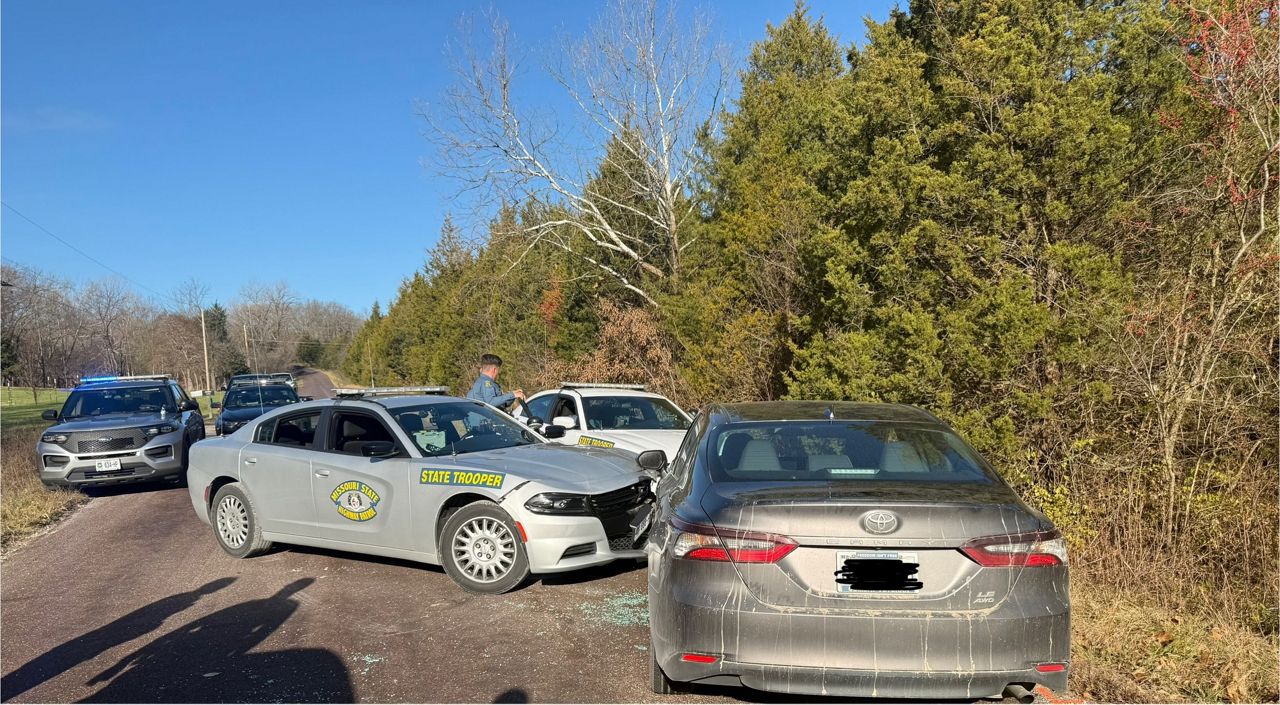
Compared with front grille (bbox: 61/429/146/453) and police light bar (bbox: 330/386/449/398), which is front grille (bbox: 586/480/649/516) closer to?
police light bar (bbox: 330/386/449/398)

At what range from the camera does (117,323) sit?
72688 mm

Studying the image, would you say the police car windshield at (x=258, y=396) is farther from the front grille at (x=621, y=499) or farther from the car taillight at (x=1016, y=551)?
the car taillight at (x=1016, y=551)

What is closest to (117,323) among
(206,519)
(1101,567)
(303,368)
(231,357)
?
(231,357)

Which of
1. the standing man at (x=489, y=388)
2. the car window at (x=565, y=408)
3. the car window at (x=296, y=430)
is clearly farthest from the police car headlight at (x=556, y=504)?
the standing man at (x=489, y=388)

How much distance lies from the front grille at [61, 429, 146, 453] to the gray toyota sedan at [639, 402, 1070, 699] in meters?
12.0

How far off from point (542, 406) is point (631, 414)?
5.40ft

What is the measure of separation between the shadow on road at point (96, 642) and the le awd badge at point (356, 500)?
3.72 feet

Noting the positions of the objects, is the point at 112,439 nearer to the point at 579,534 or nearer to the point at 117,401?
the point at 117,401

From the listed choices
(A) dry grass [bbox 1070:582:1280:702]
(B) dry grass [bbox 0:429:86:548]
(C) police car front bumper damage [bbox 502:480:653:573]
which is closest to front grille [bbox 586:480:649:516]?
(C) police car front bumper damage [bbox 502:480:653:573]

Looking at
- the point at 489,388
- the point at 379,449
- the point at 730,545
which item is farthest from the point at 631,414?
the point at 730,545

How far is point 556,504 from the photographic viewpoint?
643 centimetres

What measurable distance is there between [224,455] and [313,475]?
1.40 metres

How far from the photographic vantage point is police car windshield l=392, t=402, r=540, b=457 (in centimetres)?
743

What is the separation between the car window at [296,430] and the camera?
25.9ft
